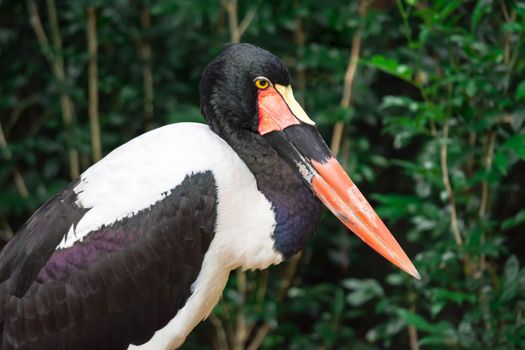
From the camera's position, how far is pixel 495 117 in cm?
347

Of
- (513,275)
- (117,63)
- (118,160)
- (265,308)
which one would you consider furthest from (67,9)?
(513,275)

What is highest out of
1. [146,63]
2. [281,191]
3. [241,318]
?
[281,191]

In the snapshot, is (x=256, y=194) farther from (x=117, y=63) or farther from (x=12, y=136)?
(x=12, y=136)

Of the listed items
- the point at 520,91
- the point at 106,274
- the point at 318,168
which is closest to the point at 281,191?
the point at 318,168

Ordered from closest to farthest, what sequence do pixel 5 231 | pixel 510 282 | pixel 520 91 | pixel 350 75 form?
pixel 520 91
pixel 510 282
pixel 350 75
pixel 5 231

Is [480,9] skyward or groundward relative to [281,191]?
skyward

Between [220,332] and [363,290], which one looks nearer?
[363,290]

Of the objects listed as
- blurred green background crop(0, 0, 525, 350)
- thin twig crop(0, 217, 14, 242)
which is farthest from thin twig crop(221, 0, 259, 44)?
thin twig crop(0, 217, 14, 242)

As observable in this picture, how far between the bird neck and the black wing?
0.20 meters

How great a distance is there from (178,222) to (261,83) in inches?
19.9

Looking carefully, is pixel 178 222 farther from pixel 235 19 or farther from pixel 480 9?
pixel 235 19

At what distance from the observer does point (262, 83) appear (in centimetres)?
300

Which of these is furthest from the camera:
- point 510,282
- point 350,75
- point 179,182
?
point 350,75

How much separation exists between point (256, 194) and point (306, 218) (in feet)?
0.56
